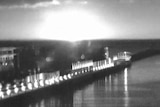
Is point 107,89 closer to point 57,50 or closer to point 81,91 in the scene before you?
point 81,91

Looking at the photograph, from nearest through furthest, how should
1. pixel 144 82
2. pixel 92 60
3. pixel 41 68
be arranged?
pixel 41 68
pixel 144 82
pixel 92 60

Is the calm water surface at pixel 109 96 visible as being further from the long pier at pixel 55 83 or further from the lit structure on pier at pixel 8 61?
the lit structure on pier at pixel 8 61

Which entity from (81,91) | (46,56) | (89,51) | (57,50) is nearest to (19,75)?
(81,91)

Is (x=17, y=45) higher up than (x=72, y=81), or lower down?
higher up

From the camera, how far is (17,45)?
34062 millimetres

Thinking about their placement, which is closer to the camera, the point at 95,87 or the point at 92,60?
the point at 95,87

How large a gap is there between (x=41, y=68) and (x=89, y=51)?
53.0 ft

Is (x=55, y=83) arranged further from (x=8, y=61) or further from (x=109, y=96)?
(x=8, y=61)

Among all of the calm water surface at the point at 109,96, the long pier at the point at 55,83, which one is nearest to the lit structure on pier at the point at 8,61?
the long pier at the point at 55,83

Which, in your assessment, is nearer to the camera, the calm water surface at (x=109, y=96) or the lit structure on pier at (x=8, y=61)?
the calm water surface at (x=109, y=96)

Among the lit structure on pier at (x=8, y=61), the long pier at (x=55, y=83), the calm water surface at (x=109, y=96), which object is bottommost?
the calm water surface at (x=109, y=96)

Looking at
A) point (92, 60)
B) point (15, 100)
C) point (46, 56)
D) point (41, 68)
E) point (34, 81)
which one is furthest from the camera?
point (92, 60)

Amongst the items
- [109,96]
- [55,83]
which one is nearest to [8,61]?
[55,83]

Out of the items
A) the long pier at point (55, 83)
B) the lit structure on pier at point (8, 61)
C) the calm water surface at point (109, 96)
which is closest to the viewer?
the long pier at point (55, 83)
